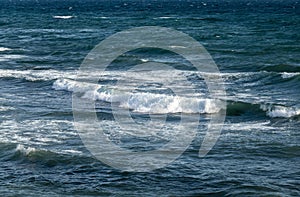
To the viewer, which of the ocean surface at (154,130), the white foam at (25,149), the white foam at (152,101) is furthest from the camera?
the white foam at (152,101)

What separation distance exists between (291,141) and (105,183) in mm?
6221

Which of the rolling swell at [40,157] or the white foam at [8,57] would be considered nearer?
the rolling swell at [40,157]

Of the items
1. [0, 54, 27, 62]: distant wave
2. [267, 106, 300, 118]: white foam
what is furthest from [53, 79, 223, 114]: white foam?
[0, 54, 27, 62]: distant wave

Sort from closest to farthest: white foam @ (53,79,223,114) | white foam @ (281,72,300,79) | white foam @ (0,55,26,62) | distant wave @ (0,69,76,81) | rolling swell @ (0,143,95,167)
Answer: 1. rolling swell @ (0,143,95,167)
2. white foam @ (53,79,223,114)
3. white foam @ (281,72,300,79)
4. distant wave @ (0,69,76,81)
5. white foam @ (0,55,26,62)

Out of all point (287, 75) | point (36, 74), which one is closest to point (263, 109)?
point (287, 75)

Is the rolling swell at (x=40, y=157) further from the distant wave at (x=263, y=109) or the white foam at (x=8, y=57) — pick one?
the white foam at (x=8, y=57)

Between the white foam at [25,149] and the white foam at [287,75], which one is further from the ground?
the white foam at [287,75]

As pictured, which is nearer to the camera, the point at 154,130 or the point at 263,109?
the point at 154,130

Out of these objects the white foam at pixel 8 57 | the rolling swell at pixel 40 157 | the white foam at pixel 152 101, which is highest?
the white foam at pixel 8 57

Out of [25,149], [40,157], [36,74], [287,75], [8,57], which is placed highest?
[8,57]

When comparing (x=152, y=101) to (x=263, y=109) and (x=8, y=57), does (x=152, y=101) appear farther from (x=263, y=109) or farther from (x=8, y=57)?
(x=8, y=57)

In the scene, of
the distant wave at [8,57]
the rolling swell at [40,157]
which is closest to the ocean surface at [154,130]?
the rolling swell at [40,157]

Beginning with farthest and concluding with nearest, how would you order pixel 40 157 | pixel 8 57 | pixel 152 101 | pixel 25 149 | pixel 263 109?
pixel 8 57 → pixel 152 101 → pixel 263 109 → pixel 25 149 → pixel 40 157

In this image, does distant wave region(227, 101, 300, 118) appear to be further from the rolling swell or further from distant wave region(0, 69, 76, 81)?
distant wave region(0, 69, 76, 81)
